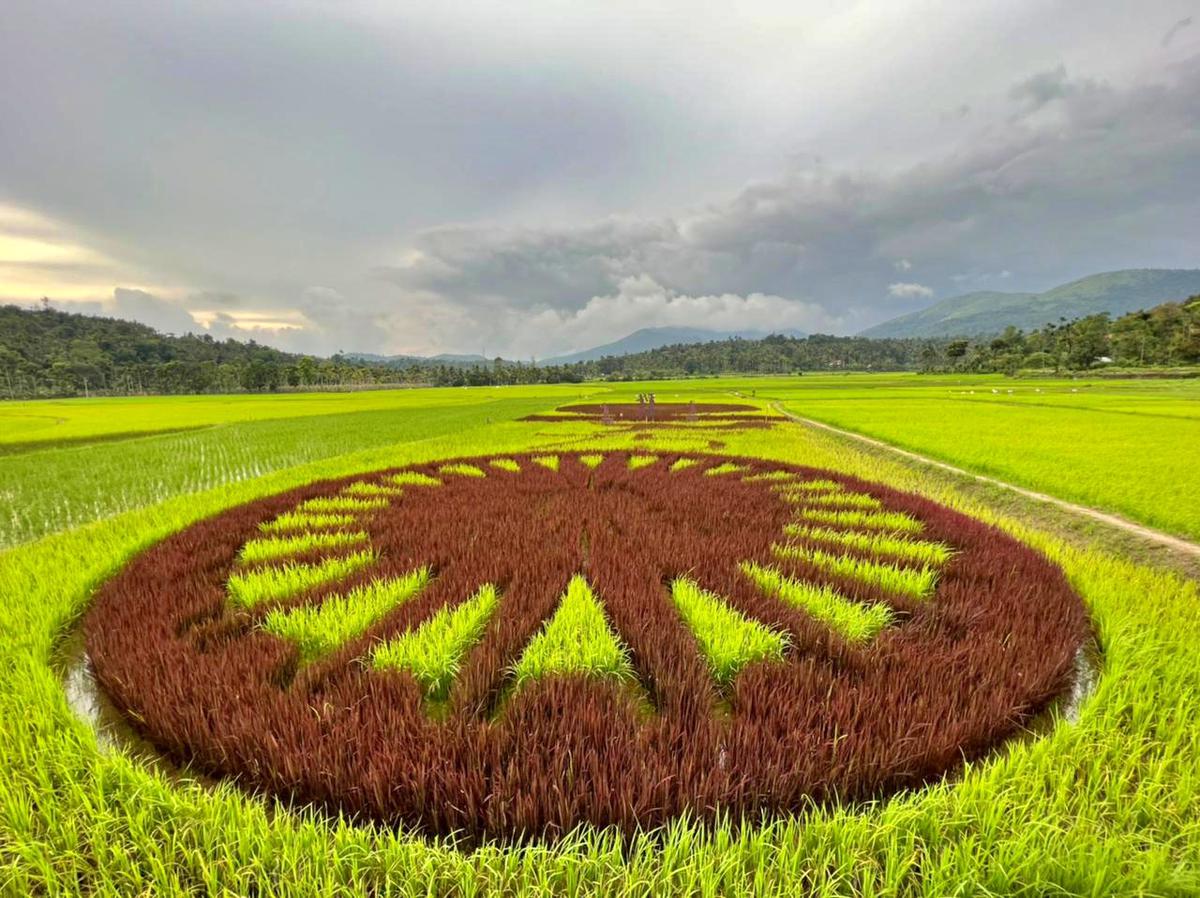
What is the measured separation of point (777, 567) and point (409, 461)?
34.3ft

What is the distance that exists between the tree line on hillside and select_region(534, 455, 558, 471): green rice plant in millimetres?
84244

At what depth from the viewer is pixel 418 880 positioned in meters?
1.80

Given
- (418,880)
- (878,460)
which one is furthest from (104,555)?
(878,460)

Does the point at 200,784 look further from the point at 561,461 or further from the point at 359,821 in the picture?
the point at 561,461

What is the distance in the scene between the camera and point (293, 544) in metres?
5.86

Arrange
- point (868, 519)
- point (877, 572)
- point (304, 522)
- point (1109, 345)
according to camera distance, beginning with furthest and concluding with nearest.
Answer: point (1109, 345)
point (868, 519)
point (304, 522)
point (877, 572)

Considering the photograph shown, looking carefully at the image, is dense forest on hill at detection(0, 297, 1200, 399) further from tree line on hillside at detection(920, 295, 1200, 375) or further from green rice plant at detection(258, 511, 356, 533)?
green rice plant at detection(258, 511, 356, 533)

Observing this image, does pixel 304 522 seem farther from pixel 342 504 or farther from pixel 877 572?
pixel 877 572

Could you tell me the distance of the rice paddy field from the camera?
1893 millimetres

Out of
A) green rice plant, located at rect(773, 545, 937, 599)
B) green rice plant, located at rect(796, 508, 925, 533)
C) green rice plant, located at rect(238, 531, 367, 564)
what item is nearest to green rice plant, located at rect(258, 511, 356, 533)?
green rice plant, located at rect(238, 531, 367, 564)

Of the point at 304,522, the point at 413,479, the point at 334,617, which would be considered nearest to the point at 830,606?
the point at 334,617

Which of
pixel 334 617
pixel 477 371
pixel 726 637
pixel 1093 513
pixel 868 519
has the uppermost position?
pixel 477 371

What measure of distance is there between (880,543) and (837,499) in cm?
252

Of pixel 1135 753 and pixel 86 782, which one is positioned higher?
pixel 86 782
